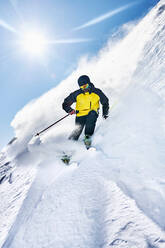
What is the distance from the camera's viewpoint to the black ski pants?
4.98 metres

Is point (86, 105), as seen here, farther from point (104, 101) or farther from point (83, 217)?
point (83, 217)

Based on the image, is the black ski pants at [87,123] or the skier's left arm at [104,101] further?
the skier's left arm at [104,101]

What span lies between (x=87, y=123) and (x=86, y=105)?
680 mm

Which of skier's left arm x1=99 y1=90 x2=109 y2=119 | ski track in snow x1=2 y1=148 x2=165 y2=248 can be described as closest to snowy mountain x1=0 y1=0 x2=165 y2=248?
ski track in snow x1=2 y1=148 x2=165 y2=248

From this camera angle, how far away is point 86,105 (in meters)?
5.18

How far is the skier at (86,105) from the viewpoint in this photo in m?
4.98

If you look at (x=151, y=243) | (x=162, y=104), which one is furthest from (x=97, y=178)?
(x=162, y=104)

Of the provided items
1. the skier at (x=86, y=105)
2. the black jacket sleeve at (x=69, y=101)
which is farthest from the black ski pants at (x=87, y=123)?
the black jacket sleeve at (x=69, y=101)

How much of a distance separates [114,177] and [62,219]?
1142 millimetres

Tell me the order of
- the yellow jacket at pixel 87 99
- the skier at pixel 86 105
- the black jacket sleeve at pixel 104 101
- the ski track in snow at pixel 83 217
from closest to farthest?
the ski track in snow at pixel 83 217, the skier at pixel 86 105, the yellow jacket at pixel 87 99, the black jacket sleeve at pixel 104 101

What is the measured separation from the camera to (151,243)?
1443 millimetres

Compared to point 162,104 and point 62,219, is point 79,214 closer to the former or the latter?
point 62,219

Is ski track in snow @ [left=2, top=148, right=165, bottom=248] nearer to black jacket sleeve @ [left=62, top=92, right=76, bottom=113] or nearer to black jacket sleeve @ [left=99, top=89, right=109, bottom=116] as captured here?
black jacket sleeve @ [left=99, top=89, right=109, bottom=116]

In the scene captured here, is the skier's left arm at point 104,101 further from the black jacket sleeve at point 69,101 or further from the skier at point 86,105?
the black jacket sleeve at point 69,101
